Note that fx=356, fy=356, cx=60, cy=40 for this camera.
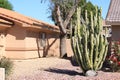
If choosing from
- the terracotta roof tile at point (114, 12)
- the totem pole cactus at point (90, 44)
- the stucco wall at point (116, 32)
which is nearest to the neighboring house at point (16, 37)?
the terracotta roof tile at point (114, 12)

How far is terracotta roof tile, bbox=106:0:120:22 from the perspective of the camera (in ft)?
62.3

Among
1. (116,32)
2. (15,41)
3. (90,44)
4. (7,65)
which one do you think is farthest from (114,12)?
(7,65)

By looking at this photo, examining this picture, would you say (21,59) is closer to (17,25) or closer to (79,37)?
(17,25)

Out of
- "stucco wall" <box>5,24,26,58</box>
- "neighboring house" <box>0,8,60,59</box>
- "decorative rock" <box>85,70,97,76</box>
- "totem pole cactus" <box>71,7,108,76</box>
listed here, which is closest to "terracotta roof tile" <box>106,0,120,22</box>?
"totem pole cactus" <box>71,7,108,76</box>

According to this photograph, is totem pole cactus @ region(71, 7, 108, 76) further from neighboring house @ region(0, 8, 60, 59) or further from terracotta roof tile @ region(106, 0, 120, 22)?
neighboring house @ region(0, 8, 60, 59)

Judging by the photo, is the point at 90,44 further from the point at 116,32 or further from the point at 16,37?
the point at 16,37

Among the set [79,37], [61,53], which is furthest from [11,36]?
[79,37]

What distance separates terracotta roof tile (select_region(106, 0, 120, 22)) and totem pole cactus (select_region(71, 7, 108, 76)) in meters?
3.26

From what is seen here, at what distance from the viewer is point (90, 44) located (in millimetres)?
15688

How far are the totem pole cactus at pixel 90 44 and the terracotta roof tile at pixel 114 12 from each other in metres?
3.26

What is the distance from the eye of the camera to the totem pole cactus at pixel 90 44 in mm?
15586

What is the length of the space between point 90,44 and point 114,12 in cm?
483

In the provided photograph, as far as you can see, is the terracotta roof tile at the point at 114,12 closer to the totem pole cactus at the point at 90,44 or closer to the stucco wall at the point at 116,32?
the stucco wall at the point at 116,32

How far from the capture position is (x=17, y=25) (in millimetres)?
24344
